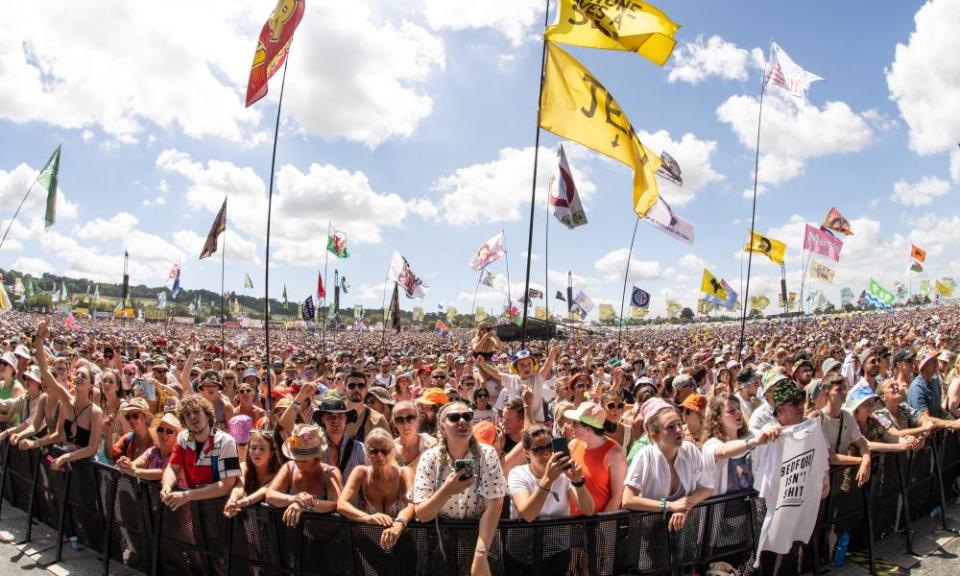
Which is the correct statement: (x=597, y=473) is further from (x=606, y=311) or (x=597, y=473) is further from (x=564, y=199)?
(x=606, y=311)

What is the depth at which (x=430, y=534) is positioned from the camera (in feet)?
11.3

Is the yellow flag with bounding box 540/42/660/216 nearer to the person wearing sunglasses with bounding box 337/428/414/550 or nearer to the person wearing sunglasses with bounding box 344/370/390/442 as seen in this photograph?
the person wearing sunglasses with bounding box 344/370/390/442

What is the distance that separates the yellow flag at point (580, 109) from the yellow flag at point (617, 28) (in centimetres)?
26

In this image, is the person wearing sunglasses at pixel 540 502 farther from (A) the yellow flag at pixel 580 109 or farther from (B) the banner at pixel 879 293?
(B) the banner at pixel 879 293

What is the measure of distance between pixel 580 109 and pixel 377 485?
4.91 meters

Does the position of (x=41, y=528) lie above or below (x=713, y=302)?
below

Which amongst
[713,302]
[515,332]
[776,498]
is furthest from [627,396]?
[713,302]

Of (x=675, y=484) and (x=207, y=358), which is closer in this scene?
(x=675, y=484)

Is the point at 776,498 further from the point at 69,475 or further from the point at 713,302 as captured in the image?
the point at 713,302

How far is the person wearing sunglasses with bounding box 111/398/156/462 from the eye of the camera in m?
5.08

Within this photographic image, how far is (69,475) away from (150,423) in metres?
0.78

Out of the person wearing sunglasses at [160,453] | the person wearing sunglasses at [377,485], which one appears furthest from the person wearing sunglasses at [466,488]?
the person wearing sunglasses at [160,453]

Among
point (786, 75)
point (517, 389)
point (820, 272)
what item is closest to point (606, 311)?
point (820, 272)

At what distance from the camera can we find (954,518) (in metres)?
5.84
